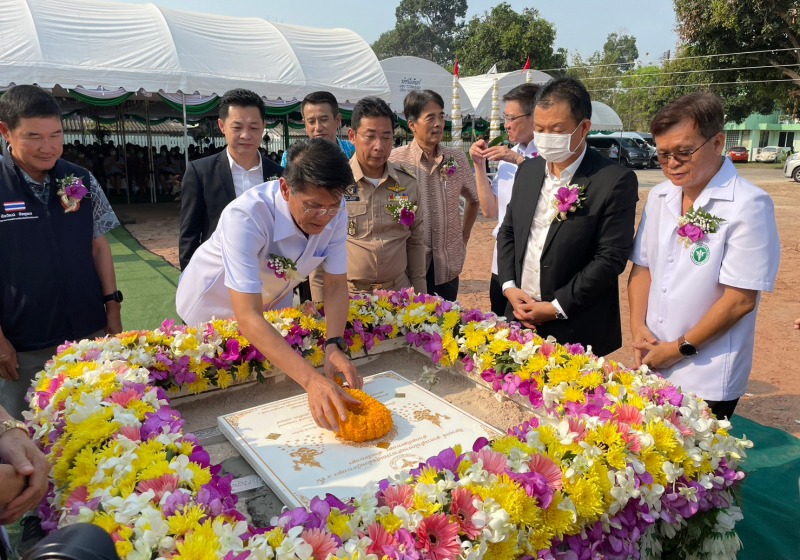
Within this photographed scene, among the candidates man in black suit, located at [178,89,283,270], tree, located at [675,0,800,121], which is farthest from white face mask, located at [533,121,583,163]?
tree, located at [675,0,800,121]

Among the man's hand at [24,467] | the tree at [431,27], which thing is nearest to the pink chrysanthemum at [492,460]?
the man's hand at [24,467]

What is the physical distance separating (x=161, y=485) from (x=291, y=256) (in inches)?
39.8

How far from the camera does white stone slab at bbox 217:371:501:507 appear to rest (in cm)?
150

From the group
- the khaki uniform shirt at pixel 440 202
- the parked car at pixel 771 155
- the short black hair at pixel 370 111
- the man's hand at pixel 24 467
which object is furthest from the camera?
the parked car at pixel 771 155

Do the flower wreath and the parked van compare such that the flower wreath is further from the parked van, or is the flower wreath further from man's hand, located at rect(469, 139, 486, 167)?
the parked van

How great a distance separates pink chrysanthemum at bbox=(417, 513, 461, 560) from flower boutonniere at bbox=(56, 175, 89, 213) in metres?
2.05

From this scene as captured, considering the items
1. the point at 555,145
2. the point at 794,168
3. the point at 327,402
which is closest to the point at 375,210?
the point at 555,145

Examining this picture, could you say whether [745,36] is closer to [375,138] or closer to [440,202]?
[440,202]

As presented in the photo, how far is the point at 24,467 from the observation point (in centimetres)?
122

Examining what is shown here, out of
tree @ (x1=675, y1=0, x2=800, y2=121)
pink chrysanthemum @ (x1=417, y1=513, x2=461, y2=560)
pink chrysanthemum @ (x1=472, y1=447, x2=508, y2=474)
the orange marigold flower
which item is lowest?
the orange marigold flower

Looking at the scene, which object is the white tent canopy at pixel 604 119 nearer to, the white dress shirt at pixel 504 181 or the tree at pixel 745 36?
the tree at pixel 745 36

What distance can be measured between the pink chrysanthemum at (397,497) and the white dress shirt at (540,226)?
52.1 inches

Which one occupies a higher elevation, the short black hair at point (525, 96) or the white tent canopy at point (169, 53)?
the white tent canopy at point (169, 53)

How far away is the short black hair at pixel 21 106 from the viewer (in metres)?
2.22
